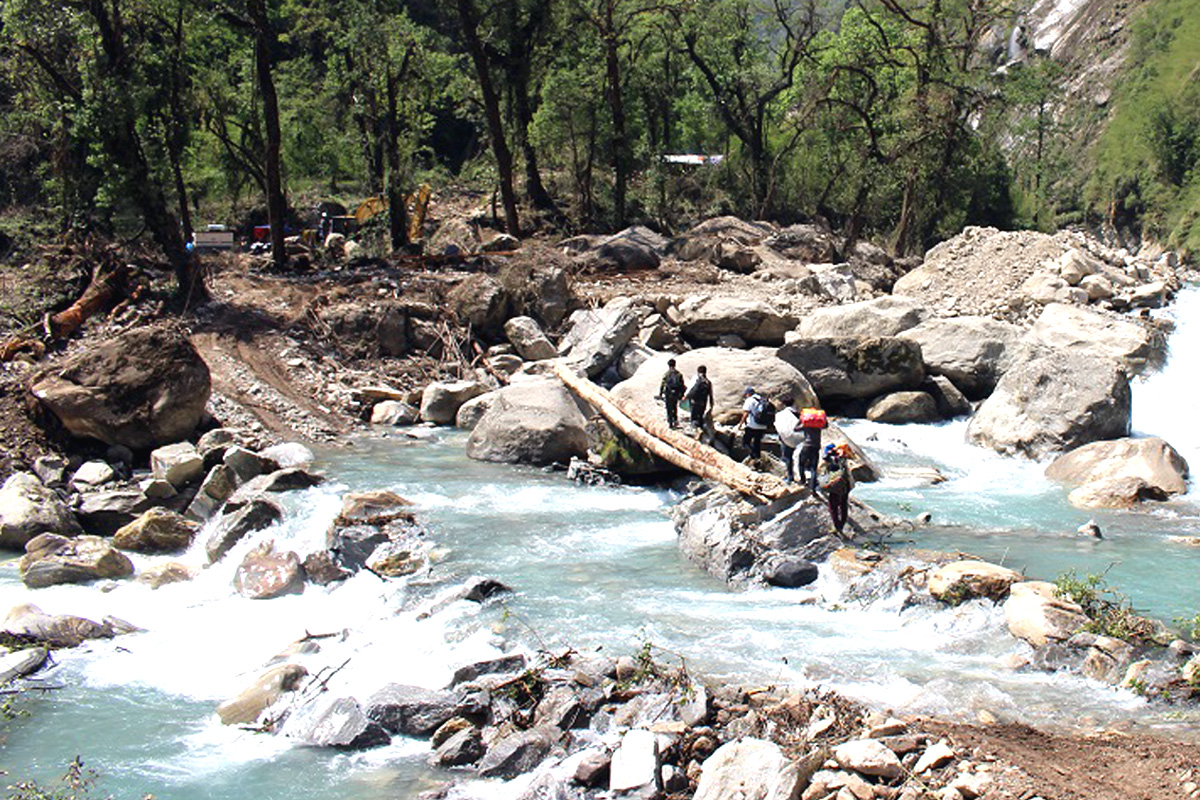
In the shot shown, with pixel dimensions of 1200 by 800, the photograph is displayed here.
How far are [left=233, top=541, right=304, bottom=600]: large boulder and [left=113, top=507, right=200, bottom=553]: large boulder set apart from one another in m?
1.69

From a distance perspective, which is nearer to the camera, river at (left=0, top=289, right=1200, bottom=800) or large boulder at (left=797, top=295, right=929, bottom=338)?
river at (left=0, top=289, right=1200, bottom=800)

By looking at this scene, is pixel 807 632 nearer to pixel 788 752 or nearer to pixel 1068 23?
pixel 788 752

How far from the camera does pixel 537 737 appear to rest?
27.5 feet

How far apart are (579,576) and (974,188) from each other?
33.7m

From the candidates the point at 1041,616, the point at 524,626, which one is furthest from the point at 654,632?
the point at 1041,616

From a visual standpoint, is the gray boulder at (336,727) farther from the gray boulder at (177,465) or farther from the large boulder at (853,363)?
the large boulder at (853,363)

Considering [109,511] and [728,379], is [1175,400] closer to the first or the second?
[728,379]

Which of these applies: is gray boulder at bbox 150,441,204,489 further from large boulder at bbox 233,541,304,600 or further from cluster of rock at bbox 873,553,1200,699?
cluster of rock at bbox 873,553,1200,699

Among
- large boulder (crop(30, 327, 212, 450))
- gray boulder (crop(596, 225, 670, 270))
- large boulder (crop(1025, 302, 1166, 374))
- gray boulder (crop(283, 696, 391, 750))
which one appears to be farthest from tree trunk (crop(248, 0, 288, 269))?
gray boulder (crop(283, 696, 391, 750))

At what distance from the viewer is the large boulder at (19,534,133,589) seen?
1263cm

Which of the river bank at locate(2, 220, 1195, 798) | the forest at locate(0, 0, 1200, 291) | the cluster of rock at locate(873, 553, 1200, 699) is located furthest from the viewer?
the forest at locate(0, 0, 1200, 291)

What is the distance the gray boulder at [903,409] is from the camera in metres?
19.7

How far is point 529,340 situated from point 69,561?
11.3 meters

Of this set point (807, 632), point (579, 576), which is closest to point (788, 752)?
point (807, 632)
